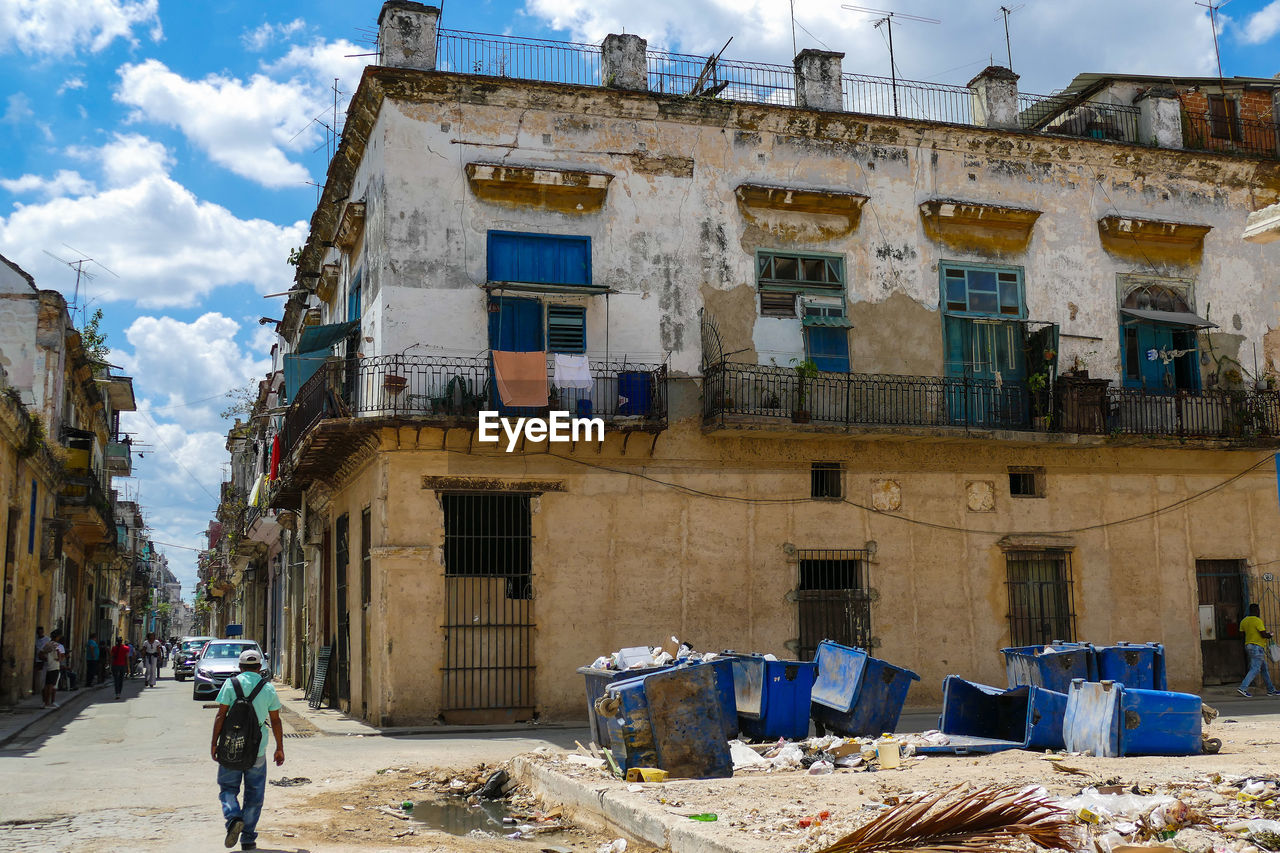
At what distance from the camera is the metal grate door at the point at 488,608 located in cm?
1642

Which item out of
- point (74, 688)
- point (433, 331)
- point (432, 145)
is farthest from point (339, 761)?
point (74, 688)

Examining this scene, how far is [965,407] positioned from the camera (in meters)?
19.0

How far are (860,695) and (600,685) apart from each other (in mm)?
2800

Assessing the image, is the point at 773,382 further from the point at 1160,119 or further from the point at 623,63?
the point at 1160,119

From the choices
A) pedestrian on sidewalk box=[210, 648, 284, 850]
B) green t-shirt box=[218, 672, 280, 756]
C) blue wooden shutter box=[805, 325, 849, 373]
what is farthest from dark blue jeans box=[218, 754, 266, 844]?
blue wooden shutter box=[805, 325, 849, 373]

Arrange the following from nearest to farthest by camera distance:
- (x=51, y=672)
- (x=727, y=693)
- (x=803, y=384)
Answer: (x=727, y=693) < (x=803, y=384) < (x=51, y=672)

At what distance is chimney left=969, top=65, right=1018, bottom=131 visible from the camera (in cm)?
2034

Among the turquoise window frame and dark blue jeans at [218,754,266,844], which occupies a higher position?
the turquoise window frame

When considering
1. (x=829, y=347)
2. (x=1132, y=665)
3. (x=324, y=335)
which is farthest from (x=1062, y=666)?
(x=324, y=335)

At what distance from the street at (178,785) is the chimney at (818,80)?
36.0 ft

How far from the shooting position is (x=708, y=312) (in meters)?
18.1

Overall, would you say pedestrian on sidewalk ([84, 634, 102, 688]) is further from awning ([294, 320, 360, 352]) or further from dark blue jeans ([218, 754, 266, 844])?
dark blue jeans ([218, 754, 266, 844])

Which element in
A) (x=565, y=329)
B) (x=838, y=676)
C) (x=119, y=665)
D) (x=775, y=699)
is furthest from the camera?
(x=119, y=665)

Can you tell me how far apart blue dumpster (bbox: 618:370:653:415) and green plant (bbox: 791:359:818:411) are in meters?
2.42
